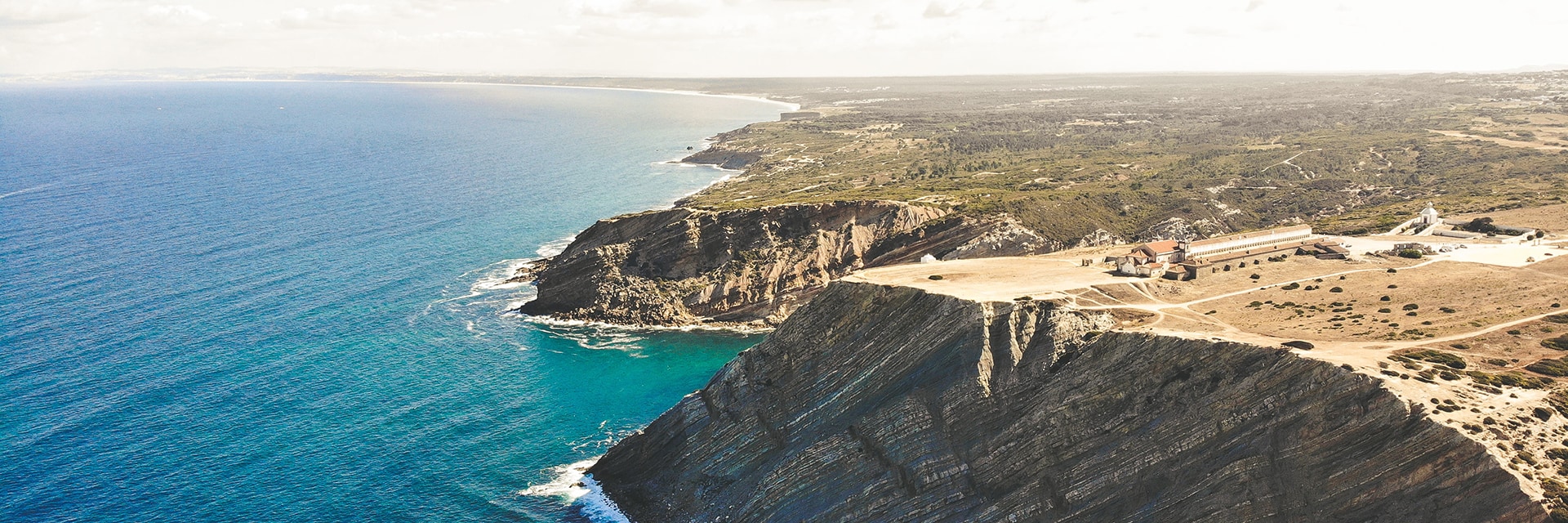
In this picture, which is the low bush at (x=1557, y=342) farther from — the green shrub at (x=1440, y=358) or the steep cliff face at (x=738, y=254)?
the steep cliff face at (x=738, y=254)

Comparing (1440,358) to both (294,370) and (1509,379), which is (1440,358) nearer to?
(1509,379)

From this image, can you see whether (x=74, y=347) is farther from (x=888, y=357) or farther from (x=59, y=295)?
(x=888, y=357)

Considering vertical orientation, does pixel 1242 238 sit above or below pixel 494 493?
above

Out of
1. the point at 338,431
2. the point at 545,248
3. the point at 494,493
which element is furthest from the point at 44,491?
the point at 545,248

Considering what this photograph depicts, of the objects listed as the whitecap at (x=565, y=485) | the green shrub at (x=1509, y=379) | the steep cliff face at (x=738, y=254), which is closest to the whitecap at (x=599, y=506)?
the whitecap at (x=565, y=485)

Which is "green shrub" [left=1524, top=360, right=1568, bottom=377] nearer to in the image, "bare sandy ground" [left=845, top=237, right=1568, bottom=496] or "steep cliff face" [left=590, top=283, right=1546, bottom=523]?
"bare sandy ground" [left=845, top=237, right=1568, bottom=496]

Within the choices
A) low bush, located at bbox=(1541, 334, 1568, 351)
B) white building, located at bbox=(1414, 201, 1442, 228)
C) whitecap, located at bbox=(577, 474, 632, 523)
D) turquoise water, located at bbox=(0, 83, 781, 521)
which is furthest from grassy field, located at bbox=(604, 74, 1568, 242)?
whitecap, located at bbox=(577, 474, 632, 523)
